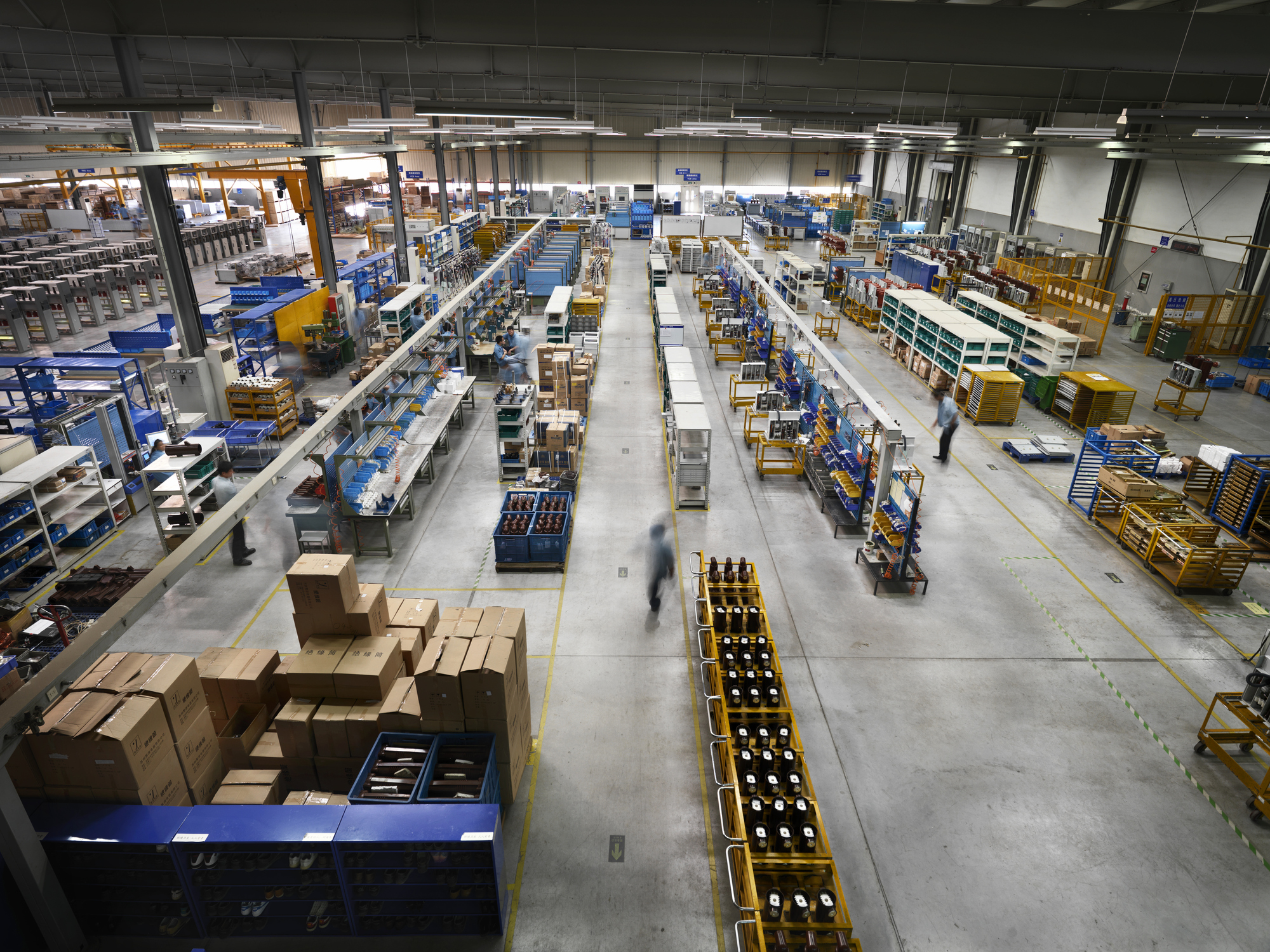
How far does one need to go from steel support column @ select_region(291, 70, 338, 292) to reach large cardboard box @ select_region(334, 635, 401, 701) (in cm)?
1533

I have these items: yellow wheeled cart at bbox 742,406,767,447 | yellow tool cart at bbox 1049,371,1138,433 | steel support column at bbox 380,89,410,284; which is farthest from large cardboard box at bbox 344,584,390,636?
steel support column at bbox 380,89,410,284

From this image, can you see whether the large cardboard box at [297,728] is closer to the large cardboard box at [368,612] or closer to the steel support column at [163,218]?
the large cardboard box at [368,612]

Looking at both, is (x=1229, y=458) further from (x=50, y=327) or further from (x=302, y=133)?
(x=50, y=327)

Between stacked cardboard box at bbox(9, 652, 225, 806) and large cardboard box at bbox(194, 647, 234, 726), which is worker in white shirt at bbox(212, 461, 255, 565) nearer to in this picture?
large cardboard box at bbox(194, 647, 234, 726)

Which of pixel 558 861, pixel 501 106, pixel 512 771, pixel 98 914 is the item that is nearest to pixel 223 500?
pixel 98 914

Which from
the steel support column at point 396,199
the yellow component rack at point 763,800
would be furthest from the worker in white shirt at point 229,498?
the steel support column at point 396,199

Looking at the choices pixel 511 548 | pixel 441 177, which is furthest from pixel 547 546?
pixel 441 177

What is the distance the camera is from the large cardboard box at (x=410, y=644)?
269 inches

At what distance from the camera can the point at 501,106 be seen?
479 inches

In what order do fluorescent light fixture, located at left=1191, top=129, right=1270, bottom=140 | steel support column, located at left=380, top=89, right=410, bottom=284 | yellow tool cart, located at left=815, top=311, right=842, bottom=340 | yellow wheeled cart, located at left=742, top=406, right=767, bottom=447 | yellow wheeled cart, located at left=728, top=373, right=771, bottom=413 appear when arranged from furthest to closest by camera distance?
yellow tool cart, located at left=815, top=311, right=842, bottom=340 < steel support column, located at left=380, top=89, right=410, bottom=284 < yellow wheeled cart, located at left=728, top=373, right=771, bottom=413 < yellow wheeled cart, located at left=742, top=406, right=767, bottom=447 < fluorescent light fixture, located at left=1191, top=129, right=1270, bottom=140

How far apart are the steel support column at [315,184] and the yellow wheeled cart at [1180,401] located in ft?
73.5

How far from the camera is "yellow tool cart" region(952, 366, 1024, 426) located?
626 inches

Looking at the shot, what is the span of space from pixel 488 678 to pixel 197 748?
2684 mm

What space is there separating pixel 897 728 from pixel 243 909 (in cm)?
663
